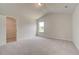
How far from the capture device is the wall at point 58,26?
110 inches

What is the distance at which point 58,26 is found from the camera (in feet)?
11.3

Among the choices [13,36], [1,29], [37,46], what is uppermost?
[1,29]

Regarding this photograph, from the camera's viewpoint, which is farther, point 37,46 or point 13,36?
point 13,36

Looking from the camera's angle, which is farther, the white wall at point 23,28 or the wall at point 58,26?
the white wall at point 23,28

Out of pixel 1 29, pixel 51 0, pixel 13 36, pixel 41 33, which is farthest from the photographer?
pixel 13 36

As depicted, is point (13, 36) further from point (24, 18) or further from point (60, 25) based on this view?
point (60, 25)

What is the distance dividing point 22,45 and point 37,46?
17.9 inches

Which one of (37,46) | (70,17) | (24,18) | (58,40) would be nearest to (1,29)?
(24,18)

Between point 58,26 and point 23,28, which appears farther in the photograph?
point 23,28

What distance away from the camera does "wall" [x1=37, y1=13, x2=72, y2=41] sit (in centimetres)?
280

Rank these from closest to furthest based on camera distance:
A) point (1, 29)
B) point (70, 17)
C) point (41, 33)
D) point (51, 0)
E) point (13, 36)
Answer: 1. point (51, 0)
2. point (70, 17)
3. point (41, 33)
4. point (1, 29)
5. point (13, 36)

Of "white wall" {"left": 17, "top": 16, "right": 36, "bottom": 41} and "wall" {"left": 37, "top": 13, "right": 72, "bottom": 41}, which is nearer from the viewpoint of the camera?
"wall" {"left": 37, "top": 13, "right": 72, "bottom": 41}

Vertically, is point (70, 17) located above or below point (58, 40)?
above
